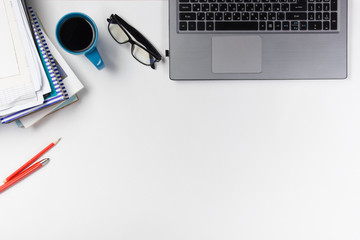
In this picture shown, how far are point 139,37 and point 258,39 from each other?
261 millimetres

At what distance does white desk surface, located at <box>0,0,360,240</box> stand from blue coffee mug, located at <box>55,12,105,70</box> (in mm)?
43

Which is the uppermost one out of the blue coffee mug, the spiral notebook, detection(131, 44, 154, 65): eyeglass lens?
the blue coffee mug

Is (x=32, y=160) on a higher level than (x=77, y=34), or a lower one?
lower

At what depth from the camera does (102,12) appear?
67 cm

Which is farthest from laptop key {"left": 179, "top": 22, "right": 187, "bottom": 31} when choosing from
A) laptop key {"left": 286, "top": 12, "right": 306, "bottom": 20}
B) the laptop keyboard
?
laptop key {"left": 286, "top": 12, "right": 306, "bottom": 20}

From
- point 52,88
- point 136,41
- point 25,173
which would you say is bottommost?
point 25,173

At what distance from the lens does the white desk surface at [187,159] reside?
0.68 m

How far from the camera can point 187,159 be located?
2.28 feet

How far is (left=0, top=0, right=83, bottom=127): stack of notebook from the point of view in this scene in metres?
0.62

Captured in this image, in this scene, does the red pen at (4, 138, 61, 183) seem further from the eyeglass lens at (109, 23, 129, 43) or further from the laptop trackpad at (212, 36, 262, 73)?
the laptop trackpad at (212, 36, 262, 73)

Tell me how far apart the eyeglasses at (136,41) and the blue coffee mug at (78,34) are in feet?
0.17

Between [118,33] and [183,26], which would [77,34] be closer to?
[118,33]

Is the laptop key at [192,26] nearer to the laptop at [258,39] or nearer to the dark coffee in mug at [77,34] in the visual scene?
the laptop at [258,39]

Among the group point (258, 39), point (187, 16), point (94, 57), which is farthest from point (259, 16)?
point (94, 57)
